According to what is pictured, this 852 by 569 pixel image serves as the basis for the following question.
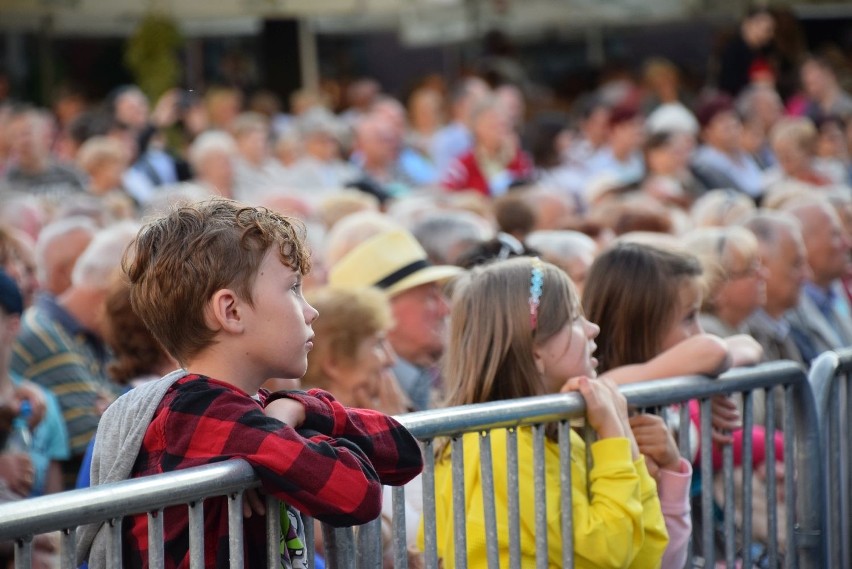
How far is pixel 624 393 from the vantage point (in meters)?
3.33

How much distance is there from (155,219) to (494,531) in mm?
1098

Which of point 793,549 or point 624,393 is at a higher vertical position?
→ point 624,393

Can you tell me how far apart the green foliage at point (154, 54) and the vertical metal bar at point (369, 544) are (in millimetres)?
14500

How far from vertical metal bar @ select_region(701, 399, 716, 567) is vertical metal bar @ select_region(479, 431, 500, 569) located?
2.71ft

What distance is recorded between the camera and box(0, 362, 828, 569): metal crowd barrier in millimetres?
2174

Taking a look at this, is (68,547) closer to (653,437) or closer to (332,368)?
(653,437)

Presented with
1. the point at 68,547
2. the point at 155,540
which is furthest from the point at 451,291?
the point at 68,547

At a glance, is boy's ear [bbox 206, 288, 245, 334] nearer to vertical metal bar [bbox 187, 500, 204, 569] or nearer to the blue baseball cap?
vertical metal bar [bbox 187, 500, 204, 569]

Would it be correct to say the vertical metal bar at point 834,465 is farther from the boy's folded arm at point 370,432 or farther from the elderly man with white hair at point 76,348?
the elderly man with white hair at point 76,348

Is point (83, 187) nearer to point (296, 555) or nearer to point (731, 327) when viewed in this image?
point (731, 327)

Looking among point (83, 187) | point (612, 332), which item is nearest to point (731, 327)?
point (612, 332)

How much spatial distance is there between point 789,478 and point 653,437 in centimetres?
79

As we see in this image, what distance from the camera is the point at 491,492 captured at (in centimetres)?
299

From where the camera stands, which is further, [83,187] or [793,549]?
[83,187]
